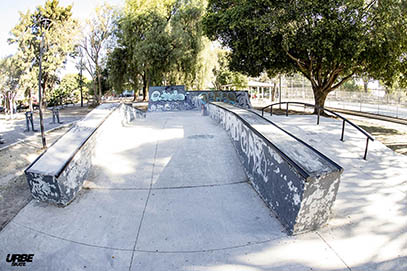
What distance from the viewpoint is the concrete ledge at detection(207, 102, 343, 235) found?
11.0 ft

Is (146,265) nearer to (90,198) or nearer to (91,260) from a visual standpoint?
(91,260)

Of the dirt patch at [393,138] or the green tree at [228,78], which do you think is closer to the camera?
the dirt patch at [393,138]

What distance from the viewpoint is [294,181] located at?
11.3 feet

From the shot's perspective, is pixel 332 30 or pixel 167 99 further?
pixel 167 99

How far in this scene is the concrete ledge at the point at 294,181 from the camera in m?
3.35

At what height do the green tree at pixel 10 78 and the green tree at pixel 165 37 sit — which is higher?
the green tree at pixel 165 37

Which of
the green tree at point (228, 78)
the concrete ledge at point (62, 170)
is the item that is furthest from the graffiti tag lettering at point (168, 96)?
the green tree at point (228, 78)

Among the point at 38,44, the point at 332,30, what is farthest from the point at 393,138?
the point at 38,44

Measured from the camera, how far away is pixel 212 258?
3.15 m

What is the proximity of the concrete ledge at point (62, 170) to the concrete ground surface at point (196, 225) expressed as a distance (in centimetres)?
19

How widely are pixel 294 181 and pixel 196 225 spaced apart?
1.56 metres

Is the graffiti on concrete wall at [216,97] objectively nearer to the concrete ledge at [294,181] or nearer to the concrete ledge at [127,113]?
the concrete ledge at [127,113]

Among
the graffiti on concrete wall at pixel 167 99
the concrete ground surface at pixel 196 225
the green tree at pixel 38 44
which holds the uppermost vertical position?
the green tree at pixel 38 44

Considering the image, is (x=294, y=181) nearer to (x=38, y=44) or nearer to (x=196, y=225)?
(x=196, y=225)
